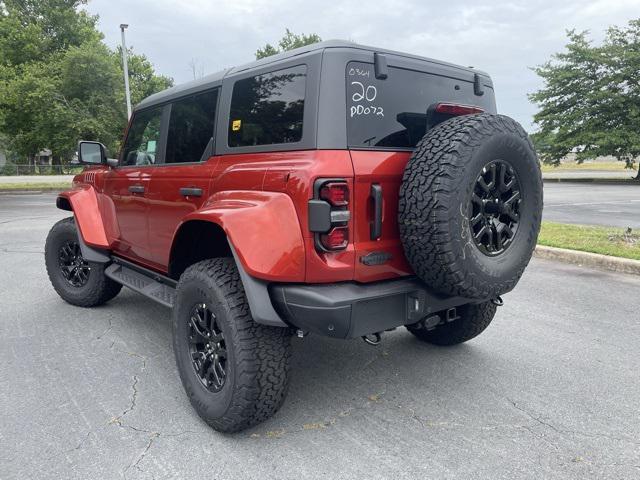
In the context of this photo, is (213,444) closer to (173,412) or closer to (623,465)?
(173,412)

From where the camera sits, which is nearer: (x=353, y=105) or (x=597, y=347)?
(x=353, y=105)

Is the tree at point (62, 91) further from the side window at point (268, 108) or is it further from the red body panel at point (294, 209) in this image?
the red body panel at point (294, 209)

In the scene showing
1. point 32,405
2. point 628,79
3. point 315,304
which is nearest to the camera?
point 315,304

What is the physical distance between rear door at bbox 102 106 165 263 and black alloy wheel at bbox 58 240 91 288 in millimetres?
658

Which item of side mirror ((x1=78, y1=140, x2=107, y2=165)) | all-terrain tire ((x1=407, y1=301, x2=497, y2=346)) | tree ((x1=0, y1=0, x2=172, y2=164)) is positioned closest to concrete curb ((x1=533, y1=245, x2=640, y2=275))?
all-terrain tire ((x1=407, y1=301, x2=497, y2=346))

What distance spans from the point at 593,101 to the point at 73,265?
3118 cm

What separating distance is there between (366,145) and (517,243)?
3.24 ft

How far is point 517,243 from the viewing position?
8.43 ft

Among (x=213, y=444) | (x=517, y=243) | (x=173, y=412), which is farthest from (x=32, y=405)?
(x=517, y=243)

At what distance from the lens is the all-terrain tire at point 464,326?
10.9 ft

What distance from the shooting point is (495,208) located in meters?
2.44

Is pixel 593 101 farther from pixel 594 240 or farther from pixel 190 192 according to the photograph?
pixel 190 192

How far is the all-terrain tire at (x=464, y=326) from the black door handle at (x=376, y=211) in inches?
44.7

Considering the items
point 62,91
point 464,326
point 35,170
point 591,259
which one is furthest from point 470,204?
point 35,170
